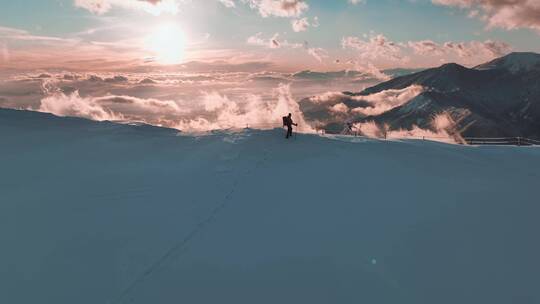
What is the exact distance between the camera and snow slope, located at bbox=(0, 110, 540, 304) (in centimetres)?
1282

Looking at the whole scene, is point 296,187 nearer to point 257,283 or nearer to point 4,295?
point 257,283

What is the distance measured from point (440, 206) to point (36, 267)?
54.4 feet

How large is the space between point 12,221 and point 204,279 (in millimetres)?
9470

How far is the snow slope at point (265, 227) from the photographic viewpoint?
12.8 metres

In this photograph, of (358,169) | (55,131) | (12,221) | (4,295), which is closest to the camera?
(4,295)

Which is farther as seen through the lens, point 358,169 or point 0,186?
point 358,169

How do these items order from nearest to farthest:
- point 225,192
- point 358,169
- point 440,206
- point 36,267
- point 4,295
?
point 4,295 < point 36,267 < point 440,206 < point 225,192 < point 358,169

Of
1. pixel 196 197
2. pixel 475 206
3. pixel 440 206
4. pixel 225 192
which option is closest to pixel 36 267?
pixel 196 197

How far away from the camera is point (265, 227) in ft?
53.4

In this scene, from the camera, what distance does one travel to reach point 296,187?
20.8m

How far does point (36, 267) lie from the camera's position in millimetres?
13695

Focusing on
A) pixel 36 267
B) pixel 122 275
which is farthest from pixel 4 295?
pixel 122 275

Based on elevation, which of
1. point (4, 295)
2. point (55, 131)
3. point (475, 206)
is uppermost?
point (55, 131)

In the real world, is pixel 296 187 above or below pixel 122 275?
above
